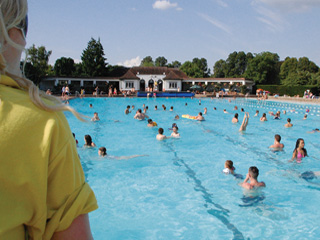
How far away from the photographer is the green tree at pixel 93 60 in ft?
193

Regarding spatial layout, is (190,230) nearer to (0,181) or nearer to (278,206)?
(278,206)

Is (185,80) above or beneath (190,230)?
above

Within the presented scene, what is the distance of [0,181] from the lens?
0.77 meters

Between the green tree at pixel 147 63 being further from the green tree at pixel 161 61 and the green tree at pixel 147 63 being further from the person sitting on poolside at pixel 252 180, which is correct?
the person sitting on poolside at pixel 252 180

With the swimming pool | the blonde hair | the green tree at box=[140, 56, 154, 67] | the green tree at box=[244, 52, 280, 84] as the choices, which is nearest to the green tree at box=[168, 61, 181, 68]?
the green tree at box=[140, 56, 154, 67]

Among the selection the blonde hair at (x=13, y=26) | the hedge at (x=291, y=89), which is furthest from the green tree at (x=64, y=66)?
the blonde hair at (x=13, y=26)

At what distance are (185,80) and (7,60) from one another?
54760mm

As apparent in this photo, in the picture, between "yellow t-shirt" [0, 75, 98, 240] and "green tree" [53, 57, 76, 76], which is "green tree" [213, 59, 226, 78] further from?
"yellow t-shirt" [0, 75, 98, 240]

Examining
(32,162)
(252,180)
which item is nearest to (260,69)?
(252,180)

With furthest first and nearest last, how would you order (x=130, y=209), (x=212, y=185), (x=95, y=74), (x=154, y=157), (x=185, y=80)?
(x=95, y=74) < (x=185, y=80) < (x=154, y=157) < (x=212, y=185) < (x=130, y=209)

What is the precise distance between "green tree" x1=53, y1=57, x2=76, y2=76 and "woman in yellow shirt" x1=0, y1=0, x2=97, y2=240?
6141 cm

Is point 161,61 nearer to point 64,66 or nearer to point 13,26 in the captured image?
point 64,66

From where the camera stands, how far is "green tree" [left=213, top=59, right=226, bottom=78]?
94688 mm

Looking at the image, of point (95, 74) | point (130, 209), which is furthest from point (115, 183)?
point (95, 74)
